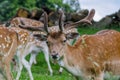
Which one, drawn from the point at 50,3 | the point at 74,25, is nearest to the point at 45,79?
the point at 74,25

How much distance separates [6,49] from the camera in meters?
11.6

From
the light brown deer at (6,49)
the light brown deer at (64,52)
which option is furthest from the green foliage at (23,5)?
the light brown deer at (64,52)

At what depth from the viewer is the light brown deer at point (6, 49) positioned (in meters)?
11.4

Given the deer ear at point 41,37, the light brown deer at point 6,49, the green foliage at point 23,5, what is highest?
the deer ear at point 41,37

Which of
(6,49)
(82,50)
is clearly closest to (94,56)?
(82,50)

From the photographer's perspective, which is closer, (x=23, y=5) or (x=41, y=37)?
(x=41, y=37)

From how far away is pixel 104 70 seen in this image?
32.1 feet

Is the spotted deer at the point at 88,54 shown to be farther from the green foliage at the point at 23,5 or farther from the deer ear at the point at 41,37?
the green foliage at the point at 23,5

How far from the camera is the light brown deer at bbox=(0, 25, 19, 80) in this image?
37.2 feet

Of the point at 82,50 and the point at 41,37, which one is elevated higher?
the point at 41,37

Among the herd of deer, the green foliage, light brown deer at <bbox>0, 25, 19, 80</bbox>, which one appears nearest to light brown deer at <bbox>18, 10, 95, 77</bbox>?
the herd of deer

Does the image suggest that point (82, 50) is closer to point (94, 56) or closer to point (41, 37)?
point (94, 56)

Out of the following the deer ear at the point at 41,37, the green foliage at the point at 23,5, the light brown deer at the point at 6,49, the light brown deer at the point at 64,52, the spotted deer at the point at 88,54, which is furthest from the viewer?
the green foliage at the point at 23,5

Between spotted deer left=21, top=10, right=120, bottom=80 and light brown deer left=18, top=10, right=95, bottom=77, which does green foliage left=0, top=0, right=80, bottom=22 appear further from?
light brown deer left=18, top=10, right=95, bottom=77
